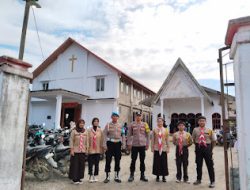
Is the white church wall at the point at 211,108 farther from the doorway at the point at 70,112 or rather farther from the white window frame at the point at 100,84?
the doorway at the point at 70,112

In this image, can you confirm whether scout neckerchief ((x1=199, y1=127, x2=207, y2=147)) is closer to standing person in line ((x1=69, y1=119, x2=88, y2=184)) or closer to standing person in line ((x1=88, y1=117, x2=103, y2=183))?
standing person in line ((x1=88, y1=117, x2=103, y2=183))

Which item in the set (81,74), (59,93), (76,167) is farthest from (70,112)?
(76,167)

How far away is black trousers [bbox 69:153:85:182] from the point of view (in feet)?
19.5

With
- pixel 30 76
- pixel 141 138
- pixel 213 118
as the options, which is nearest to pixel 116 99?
pixel 213 118

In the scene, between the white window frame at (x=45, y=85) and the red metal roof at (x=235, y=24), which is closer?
the red metal roof at (x=235, y=24)

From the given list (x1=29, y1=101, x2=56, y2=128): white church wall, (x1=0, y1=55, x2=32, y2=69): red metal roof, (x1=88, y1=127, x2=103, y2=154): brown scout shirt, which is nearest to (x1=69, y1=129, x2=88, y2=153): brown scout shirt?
(x1=88, y1=127, x2=103, y2=154): brown scout shirt

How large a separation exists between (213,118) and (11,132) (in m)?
15.7

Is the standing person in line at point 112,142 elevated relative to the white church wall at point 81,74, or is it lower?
lower

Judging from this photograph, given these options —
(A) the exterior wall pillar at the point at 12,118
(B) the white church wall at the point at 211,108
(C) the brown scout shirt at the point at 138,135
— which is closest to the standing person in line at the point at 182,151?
(C) the brown scout shirt at the point at 138,135

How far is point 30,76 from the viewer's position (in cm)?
372

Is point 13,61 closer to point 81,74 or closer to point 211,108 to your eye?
Result: point 211,108

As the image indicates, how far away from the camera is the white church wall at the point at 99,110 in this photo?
18.7m

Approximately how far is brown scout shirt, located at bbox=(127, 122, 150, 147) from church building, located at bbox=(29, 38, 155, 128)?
11.6 m

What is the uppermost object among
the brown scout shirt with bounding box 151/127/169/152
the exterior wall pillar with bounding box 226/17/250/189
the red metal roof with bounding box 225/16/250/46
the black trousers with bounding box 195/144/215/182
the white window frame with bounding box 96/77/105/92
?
the white window frame with bounding box 96/77/105/92
